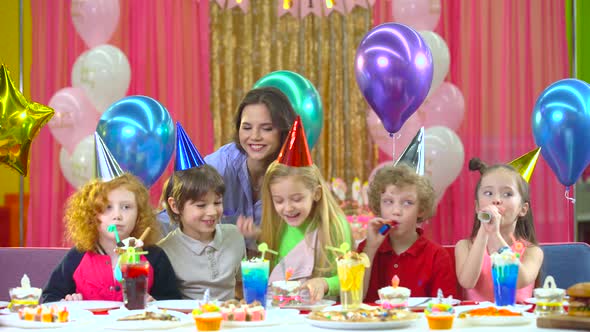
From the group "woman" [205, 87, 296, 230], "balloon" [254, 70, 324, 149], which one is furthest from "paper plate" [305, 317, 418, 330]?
"balloon" [254, 70, 324, 149]

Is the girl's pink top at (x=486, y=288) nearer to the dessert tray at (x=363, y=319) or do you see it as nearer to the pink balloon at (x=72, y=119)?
the dessert tray at (x=363, y=319)

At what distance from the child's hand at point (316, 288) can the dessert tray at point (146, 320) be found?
500 mm

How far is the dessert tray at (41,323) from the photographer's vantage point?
91.3 inches

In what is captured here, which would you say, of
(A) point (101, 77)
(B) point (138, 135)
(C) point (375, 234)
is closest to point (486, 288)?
(C) point (375, 234)

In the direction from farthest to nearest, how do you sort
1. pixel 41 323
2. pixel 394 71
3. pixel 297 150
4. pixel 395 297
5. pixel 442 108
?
pixel 442 108, pixel 394 71, pixel 297 150, pixel 395 297, pixel 41 323

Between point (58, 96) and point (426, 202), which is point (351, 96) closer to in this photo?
point (58, 96)

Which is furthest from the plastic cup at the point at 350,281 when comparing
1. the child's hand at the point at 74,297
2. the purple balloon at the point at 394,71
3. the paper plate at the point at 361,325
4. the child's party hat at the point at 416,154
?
the purple balloon at the point at 394,71

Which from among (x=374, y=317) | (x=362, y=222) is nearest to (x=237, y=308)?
(x=374, y=317)

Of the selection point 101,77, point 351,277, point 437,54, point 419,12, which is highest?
point 419,12

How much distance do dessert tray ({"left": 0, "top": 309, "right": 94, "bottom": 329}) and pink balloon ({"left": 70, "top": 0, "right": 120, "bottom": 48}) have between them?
3574 millimetres

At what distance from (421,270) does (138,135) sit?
1.60 m

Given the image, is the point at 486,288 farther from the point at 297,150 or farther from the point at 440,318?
the point at 440,318

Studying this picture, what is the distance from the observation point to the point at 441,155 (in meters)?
5.90

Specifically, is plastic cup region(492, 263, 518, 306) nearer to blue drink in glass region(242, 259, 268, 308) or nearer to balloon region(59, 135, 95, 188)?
blue drink in glass region(242, 259, 268, 308)
